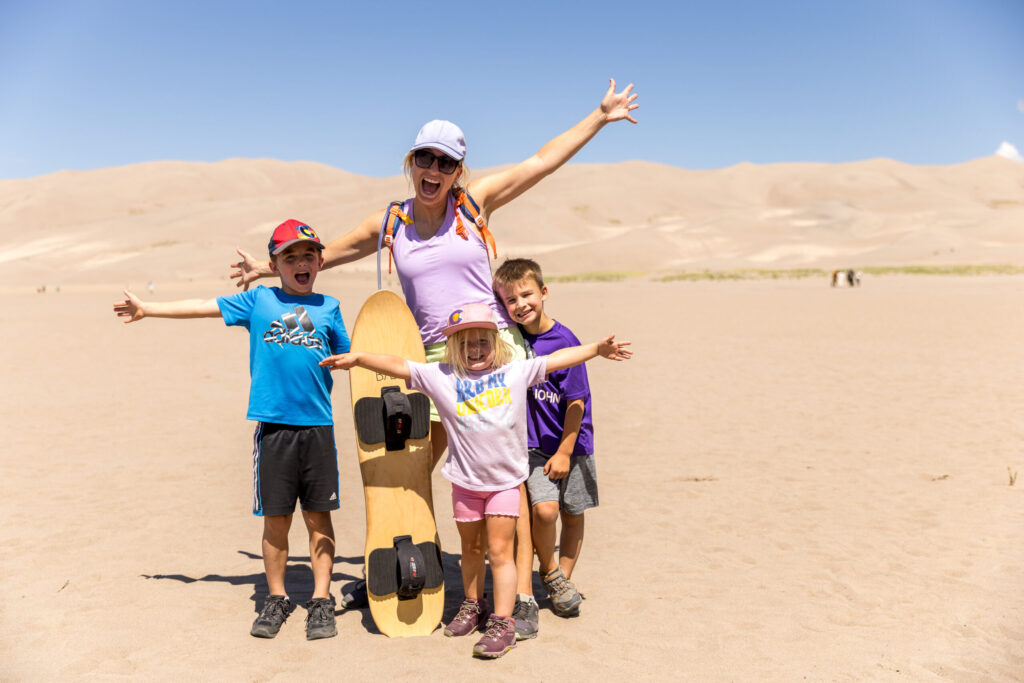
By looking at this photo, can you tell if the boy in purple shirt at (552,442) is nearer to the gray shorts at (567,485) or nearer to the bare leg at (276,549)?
the gray shorts at (567,485)

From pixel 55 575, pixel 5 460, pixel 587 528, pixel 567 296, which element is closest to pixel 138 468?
pixel 5 460

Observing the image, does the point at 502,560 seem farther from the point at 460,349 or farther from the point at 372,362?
the point at 372,362

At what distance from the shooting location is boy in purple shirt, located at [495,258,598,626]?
400 cm

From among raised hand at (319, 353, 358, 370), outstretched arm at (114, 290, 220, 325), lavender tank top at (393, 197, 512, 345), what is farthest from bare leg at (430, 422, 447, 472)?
outstretched arm at (114, 290, 220, 325)

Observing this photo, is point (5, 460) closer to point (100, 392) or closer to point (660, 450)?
point (100, 392)

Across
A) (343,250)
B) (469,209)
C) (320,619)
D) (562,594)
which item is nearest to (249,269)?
(343,250)

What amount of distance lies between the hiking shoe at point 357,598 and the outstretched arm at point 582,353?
1833 mm

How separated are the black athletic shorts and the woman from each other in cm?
63

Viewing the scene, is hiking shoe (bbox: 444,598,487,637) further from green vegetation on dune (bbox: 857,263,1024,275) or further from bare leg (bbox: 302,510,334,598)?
green vegetation on dune (bbox: 857,263,1024,275)

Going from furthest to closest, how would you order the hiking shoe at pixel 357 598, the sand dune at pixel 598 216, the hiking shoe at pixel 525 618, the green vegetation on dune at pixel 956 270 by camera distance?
the sand dune at pixel 598 216, the green vegetation on dune at pixel 956 270, the hiking shoe at pixel 357 598, the hiking shoe at pixel 525 618

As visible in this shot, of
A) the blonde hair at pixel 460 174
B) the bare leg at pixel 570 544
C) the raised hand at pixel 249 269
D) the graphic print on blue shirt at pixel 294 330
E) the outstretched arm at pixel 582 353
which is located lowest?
the bare leg at pixel 570 544

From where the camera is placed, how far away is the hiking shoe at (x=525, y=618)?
3.94 meters

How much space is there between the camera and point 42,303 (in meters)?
32.4

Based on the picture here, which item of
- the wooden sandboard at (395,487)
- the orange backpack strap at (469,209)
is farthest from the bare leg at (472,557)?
the orange backpack strap at (469,209)
